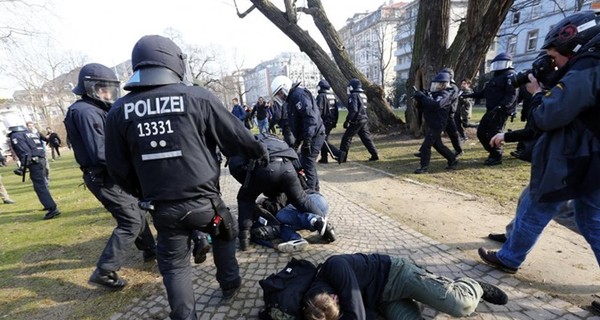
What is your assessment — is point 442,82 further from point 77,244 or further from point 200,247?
point 77,244

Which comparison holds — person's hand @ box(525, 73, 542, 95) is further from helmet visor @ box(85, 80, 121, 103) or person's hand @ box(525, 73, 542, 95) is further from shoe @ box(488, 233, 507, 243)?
helmet visor @ box(85, 80, 121, 103)

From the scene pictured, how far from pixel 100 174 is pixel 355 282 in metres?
2.62

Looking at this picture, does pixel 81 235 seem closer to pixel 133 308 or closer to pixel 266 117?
pixel 133 308

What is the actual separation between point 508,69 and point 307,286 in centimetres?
615

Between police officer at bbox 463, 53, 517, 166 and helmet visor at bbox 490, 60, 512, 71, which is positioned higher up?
helmet visor at bbox 490, 60, 512, 71

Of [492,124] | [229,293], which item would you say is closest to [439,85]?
[492,124]

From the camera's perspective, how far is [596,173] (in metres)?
1.88

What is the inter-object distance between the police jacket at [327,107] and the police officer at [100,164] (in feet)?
17.3

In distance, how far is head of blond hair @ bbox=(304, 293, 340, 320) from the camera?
189 cm

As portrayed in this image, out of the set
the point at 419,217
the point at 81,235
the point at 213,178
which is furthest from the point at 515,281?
the point at 81,235

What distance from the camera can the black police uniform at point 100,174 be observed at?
111 inches

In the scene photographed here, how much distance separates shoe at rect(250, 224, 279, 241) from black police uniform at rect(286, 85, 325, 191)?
1525 millimetres

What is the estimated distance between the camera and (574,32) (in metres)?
1.97

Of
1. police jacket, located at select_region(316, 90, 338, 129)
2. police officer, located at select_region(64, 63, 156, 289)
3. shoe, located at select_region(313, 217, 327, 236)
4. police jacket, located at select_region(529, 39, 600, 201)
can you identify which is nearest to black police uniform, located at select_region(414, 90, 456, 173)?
police jacket, located at select_region(316, 90, 338, 129)
